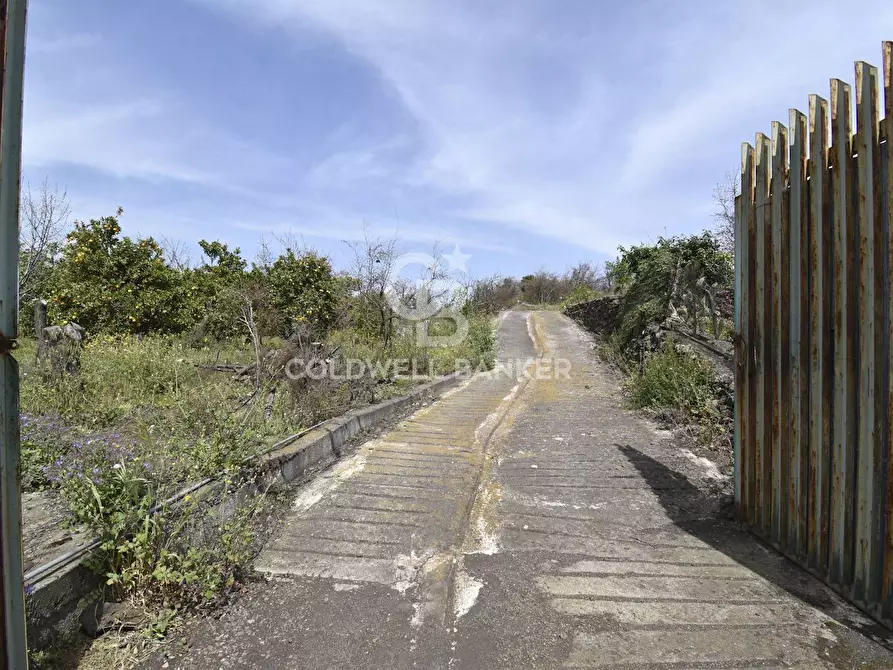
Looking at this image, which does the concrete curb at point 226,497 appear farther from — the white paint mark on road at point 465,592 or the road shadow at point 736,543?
the road shadow at point 736,543

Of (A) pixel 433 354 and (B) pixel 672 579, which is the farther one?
(A) pixel 433 354

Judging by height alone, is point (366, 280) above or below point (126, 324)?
above

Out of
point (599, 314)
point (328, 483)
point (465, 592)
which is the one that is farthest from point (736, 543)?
point (599, 314)

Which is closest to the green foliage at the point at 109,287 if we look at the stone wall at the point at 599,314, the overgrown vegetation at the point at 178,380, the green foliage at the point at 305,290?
the overgrown vegetation at the point at 178,380

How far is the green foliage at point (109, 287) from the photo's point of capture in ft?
35.1

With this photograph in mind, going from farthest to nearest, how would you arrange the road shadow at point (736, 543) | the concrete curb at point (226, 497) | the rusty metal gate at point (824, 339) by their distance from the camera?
the road shadow at point (736, 543) → the rusty metal gate at point (824, 339) → the concrete curb at point (226, 497)

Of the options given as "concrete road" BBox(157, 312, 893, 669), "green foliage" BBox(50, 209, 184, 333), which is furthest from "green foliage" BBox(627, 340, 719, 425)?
"green foliage" BBox(50, 209, 184, 333)

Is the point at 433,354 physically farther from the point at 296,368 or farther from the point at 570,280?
the point at 570,280

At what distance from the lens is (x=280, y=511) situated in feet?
11.7

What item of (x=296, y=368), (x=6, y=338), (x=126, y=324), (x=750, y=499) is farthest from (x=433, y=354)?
(x=6, y=338)

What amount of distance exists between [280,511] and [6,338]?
A: 8.27 ft

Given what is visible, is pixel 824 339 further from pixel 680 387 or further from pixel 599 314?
pixel 599 314

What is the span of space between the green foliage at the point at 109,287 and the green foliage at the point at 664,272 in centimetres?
1080

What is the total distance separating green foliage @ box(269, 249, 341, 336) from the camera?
11961 millimetres
